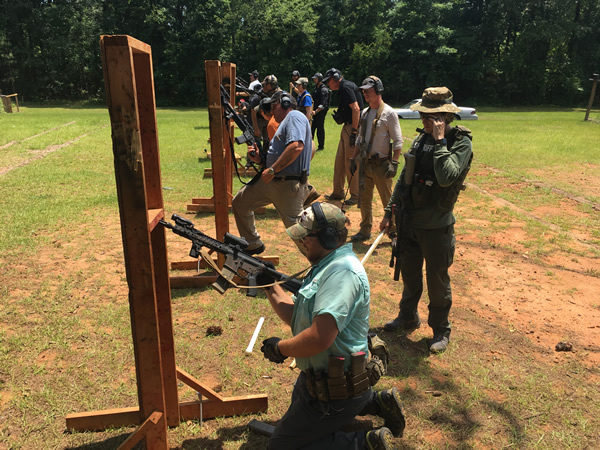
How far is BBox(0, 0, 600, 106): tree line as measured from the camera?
38.0 metres

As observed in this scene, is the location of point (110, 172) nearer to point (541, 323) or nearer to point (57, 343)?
point (57, 343)

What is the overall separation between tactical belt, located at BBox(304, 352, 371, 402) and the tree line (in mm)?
37135

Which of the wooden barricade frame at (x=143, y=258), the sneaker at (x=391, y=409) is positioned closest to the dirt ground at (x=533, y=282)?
the sneaker at (x=391, y=409)

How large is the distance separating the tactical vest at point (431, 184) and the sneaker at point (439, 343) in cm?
121

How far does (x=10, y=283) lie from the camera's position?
5.26 meters

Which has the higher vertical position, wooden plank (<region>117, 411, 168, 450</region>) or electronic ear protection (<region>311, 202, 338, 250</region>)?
electronic ear protection (<region>311, 202, 338, 250</region>)

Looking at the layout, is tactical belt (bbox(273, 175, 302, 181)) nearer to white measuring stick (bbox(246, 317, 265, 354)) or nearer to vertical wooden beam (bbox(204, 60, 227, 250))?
vertical wooden beam (bbox(204, 60, 227, 250))

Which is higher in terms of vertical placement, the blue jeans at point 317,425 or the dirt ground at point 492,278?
the blue jeans at point 317,425

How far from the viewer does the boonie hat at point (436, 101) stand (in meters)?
3.70

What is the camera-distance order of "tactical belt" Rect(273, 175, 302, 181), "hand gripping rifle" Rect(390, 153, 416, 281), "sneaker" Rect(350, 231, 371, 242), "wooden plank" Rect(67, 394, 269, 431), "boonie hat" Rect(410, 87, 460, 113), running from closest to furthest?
"wooden plank" Rect(67, 394, 269, 431), "boonie hat" Rect(410, 87, 460, 113), "hand gripping rifle" Rect(390, 153, 416, 281), "tactical belt" Rect(273, 175, 302, 181), "sneaker" Rect(350, 231, 371, 242)

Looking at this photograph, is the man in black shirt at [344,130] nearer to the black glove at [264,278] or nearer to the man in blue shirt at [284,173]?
the man in blue shirt at [284,173]

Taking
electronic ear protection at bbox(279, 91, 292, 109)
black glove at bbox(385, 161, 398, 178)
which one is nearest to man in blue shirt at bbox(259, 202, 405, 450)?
electronic ear protection at bbox(279, 91, 292, 109)

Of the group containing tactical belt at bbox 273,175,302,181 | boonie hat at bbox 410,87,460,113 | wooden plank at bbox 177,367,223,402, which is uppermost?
boonie hat at bbox 410,87,460,113

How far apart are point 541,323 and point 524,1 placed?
145 ft
